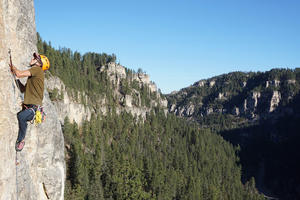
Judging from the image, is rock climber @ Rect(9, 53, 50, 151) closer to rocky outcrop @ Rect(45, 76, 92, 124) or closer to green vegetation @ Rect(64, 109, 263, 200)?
green vegetation @ Rect(64, 109, 263, 200)

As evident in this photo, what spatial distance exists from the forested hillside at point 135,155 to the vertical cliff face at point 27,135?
32.5 m

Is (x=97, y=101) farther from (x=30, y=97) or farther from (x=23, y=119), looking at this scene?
(x=23, y=119)

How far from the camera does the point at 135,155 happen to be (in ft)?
348

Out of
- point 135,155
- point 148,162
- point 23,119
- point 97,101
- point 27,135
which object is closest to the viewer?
point 23,119

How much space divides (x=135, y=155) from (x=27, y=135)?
298ft

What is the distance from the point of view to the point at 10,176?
35.4ft

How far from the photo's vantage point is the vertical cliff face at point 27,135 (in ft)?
35.3

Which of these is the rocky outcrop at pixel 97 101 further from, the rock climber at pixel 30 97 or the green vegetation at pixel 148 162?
the rock climber at pixel 30 97

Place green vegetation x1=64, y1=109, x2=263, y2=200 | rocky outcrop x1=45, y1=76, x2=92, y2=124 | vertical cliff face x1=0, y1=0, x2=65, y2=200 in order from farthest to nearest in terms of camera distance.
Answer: rocky outcrop x1=45, y1=76, x2=92, y2=124
green vegetation x1=64, y1=109, x2=263, y2=200
vertical cliff face x1=0, y1=0, x2=65, y2=200

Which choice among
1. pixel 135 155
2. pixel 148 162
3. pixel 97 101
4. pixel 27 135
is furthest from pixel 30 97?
pixel 97 101

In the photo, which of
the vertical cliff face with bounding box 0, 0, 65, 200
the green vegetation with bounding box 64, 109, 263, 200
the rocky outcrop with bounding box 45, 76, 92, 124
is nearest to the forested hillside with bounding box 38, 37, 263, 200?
the green vegetation with bounding box 64, 109, 263, 200

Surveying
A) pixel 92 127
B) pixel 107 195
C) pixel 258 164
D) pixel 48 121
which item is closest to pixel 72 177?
pixel 107 195

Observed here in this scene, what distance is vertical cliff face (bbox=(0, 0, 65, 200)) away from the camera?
1077cm

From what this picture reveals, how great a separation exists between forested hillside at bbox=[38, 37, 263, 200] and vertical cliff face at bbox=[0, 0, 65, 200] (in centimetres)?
3245
